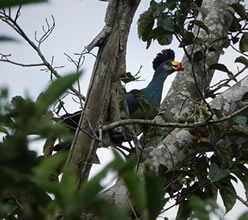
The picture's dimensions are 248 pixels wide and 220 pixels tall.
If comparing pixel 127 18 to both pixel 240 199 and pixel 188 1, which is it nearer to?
pixel 188 1

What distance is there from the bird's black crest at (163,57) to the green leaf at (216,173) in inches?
109

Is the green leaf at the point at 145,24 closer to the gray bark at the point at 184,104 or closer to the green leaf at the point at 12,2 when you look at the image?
the gray bark at the point at 184,104

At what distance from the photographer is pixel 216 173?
253cm

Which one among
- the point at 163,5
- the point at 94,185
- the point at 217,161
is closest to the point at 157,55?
the point at 163,5

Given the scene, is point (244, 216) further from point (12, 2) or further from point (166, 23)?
point (166, 23)

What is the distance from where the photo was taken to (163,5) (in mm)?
2992

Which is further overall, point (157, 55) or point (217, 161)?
point (157, 55)

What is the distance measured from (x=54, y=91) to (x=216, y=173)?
2.16m

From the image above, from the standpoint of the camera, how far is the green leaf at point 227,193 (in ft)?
8.53

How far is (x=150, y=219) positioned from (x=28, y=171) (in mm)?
90

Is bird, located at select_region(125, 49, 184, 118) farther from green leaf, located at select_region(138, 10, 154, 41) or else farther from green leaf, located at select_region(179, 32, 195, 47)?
green leaf, located at select_region(179, 32, 195, 47)

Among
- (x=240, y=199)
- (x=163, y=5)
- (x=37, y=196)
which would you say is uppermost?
(x=163, y=5)

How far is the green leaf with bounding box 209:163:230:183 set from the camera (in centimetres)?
248

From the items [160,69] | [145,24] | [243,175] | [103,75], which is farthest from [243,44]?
[160,69]
